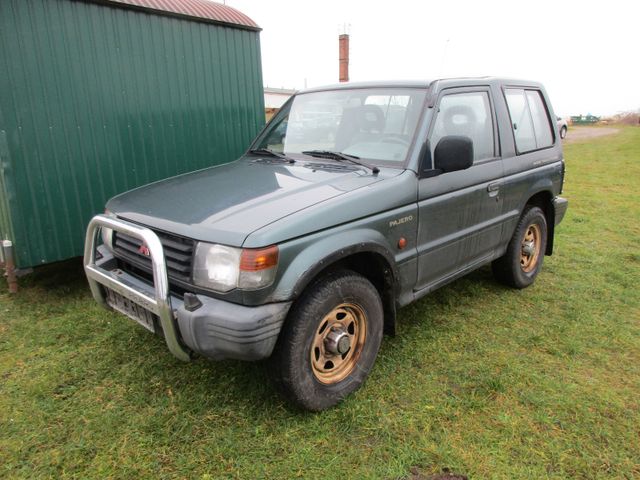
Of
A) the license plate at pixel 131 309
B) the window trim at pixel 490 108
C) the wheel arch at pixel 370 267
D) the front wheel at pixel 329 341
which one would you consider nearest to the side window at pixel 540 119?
the window trim at pixel 490 108

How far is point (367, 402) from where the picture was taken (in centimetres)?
288

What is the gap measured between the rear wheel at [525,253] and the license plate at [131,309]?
10.5 feet

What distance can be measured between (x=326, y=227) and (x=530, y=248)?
2.92 metres

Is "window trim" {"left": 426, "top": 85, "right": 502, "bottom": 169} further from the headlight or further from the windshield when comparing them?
the headlight

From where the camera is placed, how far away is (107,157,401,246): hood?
96.0 inches

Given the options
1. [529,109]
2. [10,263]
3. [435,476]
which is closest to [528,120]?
[529,109]

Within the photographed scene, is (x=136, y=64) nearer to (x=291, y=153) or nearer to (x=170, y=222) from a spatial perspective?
(x=291, y=153)

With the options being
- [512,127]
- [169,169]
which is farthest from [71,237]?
[512,127]

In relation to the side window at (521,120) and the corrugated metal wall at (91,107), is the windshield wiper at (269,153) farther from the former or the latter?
the side window at (521,120)

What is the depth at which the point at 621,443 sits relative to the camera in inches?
100

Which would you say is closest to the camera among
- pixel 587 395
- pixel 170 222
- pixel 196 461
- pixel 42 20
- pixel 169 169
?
pixel 196 461

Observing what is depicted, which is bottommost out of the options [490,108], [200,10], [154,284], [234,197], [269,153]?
[154,284]

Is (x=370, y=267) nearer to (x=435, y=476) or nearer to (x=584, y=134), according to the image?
(x=435, y=476)

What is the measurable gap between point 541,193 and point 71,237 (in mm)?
4589
